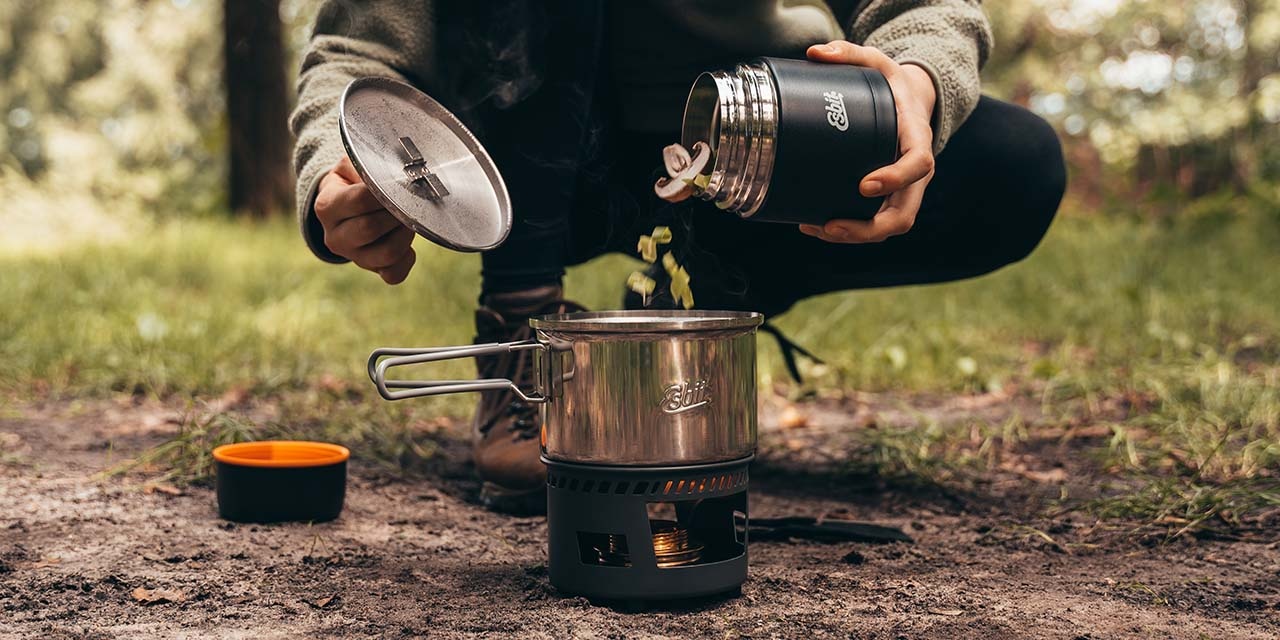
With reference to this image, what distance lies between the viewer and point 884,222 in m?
1.57

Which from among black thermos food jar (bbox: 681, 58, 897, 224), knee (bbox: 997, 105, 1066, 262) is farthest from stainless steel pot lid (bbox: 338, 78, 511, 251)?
knee (bbox: 997, 105, 1066, 262)

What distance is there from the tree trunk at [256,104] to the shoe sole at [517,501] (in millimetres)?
5784

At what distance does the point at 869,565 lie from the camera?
174 cm

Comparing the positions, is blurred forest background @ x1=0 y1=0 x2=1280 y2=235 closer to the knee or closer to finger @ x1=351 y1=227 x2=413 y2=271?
the knee

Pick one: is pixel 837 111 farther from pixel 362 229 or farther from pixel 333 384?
pixel 333 384

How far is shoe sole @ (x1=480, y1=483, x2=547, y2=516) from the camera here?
82.0 inches

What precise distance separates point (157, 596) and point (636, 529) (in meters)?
0.66

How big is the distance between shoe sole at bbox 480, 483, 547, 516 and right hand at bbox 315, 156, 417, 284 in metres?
→ 0.54

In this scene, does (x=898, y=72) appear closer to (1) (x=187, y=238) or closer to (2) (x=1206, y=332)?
(2) (x=1206, y=332)

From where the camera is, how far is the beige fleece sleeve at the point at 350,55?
1.92 m

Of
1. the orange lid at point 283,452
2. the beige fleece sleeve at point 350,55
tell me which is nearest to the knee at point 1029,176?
the beige fleece sleeve at point 350,55

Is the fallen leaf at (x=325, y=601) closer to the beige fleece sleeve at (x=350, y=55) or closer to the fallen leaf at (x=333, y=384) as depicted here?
the beige fleece sleeve at (x=350, y=55)

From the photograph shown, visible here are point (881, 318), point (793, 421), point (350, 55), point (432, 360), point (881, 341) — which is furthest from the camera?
point (881, 318)

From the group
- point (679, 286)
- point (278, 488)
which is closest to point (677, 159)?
point (679, 286)
